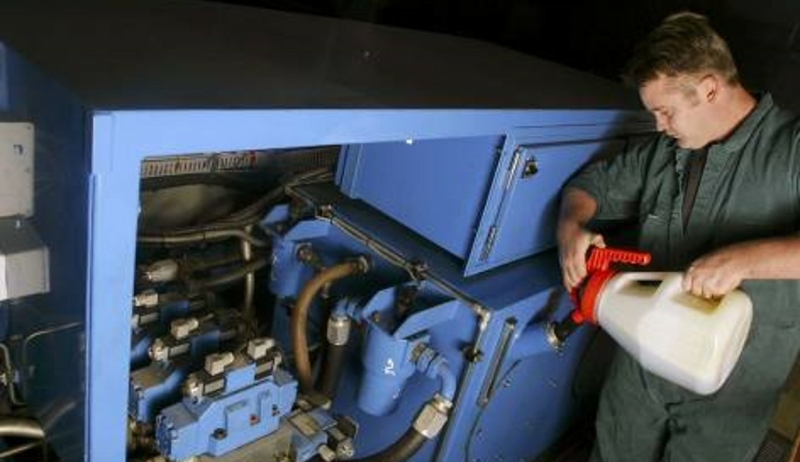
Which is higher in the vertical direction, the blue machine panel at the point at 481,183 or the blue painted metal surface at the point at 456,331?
the blue machine panel at the point at 481,183

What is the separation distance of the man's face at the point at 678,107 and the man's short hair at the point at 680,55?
0.05ft

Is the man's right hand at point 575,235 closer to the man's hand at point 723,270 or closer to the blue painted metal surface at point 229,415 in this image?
the man's hand at point 723,270

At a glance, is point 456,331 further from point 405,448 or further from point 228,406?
point 228,406

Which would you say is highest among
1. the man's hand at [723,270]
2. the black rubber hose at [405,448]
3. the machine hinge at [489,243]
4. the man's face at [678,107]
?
the man's face at [678,107]

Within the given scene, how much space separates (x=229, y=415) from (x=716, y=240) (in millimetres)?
1004

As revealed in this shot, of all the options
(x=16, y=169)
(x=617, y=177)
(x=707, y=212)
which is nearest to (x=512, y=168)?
(x=617, y=177)

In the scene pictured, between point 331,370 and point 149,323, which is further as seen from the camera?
point 331,370

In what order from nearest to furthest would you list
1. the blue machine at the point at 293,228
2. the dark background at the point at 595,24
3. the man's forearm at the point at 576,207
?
the blue machine at the point at 293,228 < the man's forearm at the point at 576,207 < the dark background at the point at 595,24

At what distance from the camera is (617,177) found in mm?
1350

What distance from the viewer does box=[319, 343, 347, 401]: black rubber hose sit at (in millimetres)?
1326

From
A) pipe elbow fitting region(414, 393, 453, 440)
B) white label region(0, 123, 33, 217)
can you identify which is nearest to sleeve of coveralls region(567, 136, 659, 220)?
pipe elbow fitting region(414, 393, 453, 440)

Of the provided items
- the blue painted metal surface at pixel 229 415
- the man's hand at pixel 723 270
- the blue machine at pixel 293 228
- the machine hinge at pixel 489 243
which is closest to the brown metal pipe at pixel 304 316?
the blue machine at pixel 293 228

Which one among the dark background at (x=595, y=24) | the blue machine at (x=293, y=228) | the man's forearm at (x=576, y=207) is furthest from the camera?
the dark background at (x=595, y=24)

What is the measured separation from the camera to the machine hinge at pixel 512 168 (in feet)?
3.83
